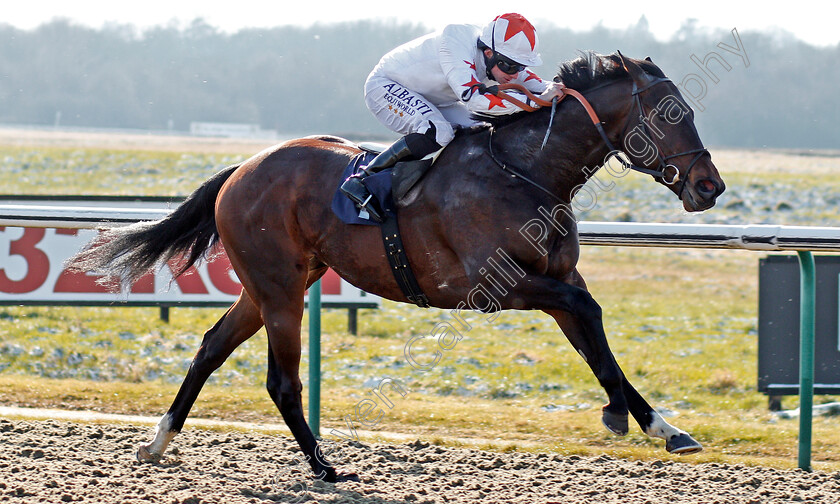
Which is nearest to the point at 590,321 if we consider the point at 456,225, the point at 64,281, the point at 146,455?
the point at 456,225

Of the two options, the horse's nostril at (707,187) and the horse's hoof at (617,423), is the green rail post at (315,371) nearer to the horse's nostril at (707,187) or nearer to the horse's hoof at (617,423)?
the horse's hoof at (617,423)

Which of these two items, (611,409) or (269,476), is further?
(269,476)

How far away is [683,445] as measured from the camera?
12.0 feet

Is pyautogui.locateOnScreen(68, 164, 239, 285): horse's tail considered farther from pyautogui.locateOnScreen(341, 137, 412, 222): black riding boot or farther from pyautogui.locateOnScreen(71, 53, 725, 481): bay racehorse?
pyautogui.locateOnScreen(341, 137, 412, 222): black riding boot

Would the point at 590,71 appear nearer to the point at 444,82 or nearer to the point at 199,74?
the point at 444,82

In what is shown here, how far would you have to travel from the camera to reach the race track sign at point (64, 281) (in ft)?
22.7

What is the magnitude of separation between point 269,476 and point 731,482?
85.2 inches

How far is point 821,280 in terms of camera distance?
5.20m

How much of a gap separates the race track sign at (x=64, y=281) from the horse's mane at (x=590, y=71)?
3.54m

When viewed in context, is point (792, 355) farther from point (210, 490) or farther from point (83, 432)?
point (83, 432)

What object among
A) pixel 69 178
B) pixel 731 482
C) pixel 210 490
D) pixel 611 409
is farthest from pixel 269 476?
pixel 69 178

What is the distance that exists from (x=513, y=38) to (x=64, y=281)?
14.8 ft

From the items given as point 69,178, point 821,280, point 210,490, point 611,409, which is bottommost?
point 210,490

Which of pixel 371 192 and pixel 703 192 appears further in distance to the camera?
pixel 371 192
